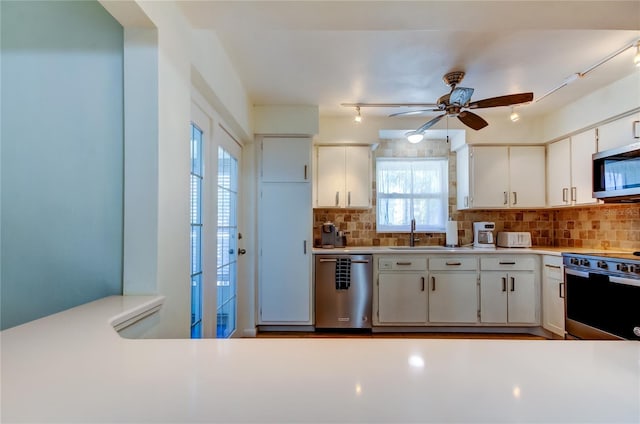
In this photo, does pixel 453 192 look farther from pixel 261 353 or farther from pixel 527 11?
pixel 261 353

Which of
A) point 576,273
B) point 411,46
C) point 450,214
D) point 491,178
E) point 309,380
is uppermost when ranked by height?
point 411,46

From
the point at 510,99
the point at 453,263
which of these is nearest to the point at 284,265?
the point at 453,263

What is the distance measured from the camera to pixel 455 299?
3270 mm

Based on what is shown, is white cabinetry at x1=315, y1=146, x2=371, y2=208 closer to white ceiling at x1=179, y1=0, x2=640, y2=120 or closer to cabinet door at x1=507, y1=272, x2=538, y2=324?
white ceiling at x1=179, y1=0, x2=640, y2=120

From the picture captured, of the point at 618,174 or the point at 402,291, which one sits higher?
the point at 618,174

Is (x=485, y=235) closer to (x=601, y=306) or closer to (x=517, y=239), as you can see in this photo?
(x=517, y=239)

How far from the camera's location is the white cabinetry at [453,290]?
3.27 metres

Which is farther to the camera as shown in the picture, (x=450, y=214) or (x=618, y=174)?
(x=450, y=214)

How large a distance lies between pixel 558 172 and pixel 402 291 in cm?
215

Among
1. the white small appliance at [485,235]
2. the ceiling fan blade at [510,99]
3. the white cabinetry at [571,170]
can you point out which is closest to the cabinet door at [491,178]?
the white small appliance at [485,235]

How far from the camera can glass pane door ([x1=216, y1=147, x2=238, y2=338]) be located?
248 cm

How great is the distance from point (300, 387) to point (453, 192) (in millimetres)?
3798

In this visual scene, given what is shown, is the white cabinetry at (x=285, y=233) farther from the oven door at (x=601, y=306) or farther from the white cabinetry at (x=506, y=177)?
the oven door at (x=601, y=306)

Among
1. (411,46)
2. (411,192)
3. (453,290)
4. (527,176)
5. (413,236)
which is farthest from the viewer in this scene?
(411,192)
